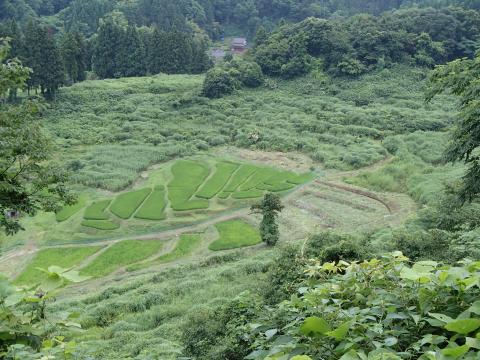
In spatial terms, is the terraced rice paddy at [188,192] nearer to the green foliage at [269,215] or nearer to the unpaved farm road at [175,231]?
the unpaved farm road at [175,231]

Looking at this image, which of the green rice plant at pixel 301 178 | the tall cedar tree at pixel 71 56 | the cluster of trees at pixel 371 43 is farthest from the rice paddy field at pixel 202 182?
the tall cedar tree at pixel 71 56

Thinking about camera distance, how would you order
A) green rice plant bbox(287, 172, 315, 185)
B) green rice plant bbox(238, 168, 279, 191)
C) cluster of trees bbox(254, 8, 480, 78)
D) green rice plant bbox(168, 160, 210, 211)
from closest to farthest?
green rice plant bbox(168, 160, 210, 211)
green rice plant bbox(238, 168, 279, 191)
green rice plant bbox(287, 172, 315, 185)
cluster of trees bbox(254, 8, 480, 78)

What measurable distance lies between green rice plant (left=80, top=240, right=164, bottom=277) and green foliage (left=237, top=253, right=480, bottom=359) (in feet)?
72.1

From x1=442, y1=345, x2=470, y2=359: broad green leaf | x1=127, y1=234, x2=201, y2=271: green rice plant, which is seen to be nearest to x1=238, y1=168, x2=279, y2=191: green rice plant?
x1=127, y1=234, x2=201, y2=271: green rice plant

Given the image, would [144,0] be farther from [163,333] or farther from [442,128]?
[163,333]

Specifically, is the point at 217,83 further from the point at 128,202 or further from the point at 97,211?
the point at 97,211

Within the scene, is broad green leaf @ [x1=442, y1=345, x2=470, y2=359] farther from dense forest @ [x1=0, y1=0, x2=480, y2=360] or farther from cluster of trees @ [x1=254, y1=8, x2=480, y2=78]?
cluster of trees @ [x1=254, y1=8, x2=480, y2=78]

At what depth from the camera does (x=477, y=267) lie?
4.02m

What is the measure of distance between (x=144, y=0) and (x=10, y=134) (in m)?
86.6

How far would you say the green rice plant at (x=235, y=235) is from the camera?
2762cm

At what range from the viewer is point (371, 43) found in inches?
2191

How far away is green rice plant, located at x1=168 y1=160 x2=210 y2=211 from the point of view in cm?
3203

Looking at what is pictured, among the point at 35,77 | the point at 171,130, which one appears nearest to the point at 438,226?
the point at 171,130

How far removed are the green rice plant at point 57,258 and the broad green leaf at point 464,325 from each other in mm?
23125
